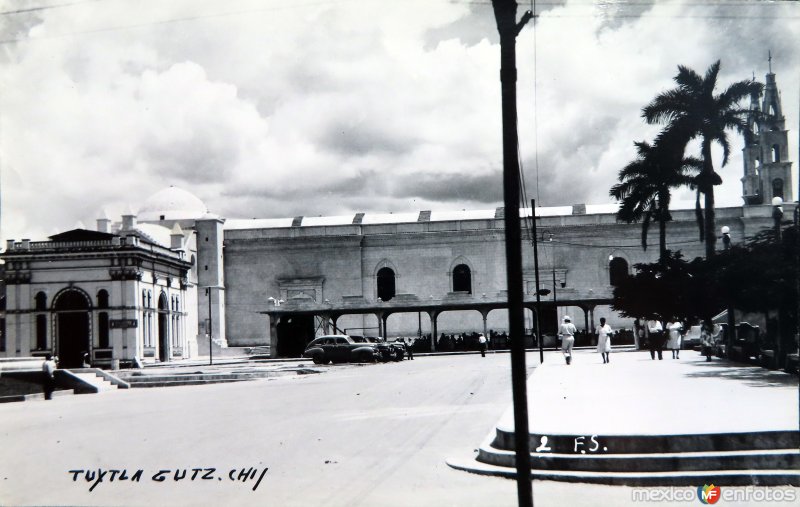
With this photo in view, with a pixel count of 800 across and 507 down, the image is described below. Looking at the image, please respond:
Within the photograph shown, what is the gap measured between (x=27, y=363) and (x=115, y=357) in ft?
53.8

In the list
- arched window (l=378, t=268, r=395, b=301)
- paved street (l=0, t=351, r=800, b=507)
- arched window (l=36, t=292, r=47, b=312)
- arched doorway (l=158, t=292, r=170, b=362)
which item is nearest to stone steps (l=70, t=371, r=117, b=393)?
paved street (l=0, t=351, r=800, b=507)

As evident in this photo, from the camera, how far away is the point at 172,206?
5806 cm

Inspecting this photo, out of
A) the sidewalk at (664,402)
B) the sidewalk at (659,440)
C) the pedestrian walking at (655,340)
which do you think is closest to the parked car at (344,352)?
the pedestrian walking at (655,340)

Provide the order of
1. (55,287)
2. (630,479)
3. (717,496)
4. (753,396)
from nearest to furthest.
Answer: (717,496)
(630,479)
(753,396)
(55,287)

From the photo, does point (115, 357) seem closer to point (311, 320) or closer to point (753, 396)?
point (311, 320)

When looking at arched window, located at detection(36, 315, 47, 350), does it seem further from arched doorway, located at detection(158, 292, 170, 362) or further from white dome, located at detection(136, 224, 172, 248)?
white dome, located at detection(136, 224, 172, 248)

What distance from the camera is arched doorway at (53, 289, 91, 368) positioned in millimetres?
39406

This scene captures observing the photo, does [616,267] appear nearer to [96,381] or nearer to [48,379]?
[96,381]

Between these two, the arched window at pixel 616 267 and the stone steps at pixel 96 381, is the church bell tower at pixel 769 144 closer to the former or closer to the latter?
the arched window at pixel 616 267

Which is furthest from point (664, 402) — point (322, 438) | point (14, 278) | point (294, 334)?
point (294, 334)

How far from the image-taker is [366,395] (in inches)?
692

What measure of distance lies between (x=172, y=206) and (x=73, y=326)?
1947cm

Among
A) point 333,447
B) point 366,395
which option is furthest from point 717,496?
point 366,395

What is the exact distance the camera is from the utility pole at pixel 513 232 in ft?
18.3
